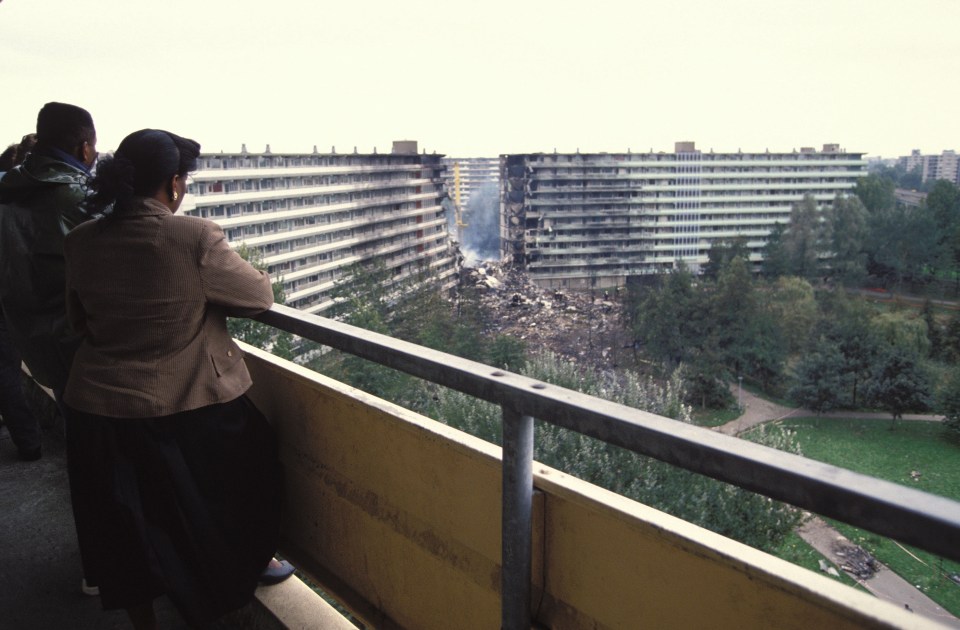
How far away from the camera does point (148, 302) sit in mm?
1288

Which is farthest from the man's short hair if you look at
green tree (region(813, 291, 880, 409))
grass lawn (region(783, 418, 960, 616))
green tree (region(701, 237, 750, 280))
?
green tree (region(701, 237, 750, 280))

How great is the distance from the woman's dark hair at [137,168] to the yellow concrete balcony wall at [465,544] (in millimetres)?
450

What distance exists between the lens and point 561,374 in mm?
20219

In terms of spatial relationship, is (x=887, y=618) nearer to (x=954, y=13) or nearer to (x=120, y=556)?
(x=120, y=556)

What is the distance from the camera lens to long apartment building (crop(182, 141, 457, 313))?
3189 cm

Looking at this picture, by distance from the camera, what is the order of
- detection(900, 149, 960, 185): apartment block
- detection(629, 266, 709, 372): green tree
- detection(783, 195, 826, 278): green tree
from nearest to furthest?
detection(629, 266, 709, 372): green tree, detection(783, 195, 826, 278): green tree, detection(900, 149, 960, 185): apartment block

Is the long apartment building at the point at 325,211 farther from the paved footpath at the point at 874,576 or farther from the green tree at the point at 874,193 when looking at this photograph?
the green tree at the point at 874,193

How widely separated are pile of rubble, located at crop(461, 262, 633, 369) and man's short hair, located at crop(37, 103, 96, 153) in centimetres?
3131

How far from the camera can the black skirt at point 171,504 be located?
1.36m

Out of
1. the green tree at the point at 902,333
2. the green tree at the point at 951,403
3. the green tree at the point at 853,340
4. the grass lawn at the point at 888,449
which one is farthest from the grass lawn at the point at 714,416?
the green tree at the point at 951,403

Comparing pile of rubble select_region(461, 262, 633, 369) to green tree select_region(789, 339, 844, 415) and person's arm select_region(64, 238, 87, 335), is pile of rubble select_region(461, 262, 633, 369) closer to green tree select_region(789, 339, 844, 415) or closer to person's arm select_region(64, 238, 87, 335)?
green tree select_region(789, 339, 844, 415)

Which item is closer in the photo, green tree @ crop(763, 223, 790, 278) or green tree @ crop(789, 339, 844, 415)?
green tree @ crop(789, 339, 844, 415)

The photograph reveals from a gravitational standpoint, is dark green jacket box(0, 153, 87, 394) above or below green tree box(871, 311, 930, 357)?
above

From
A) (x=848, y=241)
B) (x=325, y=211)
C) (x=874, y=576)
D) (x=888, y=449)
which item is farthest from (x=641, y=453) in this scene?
(x=848, y=241)
